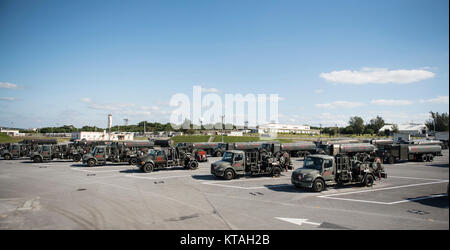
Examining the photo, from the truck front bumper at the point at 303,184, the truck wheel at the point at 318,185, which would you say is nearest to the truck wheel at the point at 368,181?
the truck wheel at the point at 318,185

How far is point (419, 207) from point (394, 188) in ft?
14.6

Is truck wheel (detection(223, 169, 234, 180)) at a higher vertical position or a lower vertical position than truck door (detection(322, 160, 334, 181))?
lower

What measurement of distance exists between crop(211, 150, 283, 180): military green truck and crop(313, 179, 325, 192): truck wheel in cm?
521

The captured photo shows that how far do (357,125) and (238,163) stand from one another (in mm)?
111570

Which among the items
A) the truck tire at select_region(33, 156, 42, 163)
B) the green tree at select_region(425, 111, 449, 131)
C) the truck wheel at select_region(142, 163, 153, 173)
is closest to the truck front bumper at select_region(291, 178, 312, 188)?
the truck wheel at select_region(142, 163, 153, 173)

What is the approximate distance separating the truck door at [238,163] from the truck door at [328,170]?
5.94m

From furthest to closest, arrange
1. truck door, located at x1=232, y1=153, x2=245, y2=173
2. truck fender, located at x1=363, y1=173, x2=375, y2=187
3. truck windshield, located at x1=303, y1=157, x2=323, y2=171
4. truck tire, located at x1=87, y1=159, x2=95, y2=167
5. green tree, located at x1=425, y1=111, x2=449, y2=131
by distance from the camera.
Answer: green tree, located at x1=425, y1=111, x2=449, y2=131 < truck tire, located at x1=87, y1=159, x2=95, y2=167 < truck door, located at x1=232, y1=153, x2=245, y2=173 < truck fender, located at x1=363, y1=173, x2=375, y2=187 < truck windshield, located at x1=303, y1=157, x2=323, y2=171

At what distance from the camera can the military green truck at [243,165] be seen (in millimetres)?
18109

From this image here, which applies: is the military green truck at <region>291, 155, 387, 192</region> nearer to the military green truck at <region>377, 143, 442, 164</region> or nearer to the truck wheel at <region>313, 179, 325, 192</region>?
the truck wheel at <region>313, 179, 325, 192</region>

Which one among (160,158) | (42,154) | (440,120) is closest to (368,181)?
(160,158)

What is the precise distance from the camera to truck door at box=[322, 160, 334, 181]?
14.5 meters

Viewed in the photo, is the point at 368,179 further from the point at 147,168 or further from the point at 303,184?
the point at 147,168

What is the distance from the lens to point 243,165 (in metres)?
18.6
